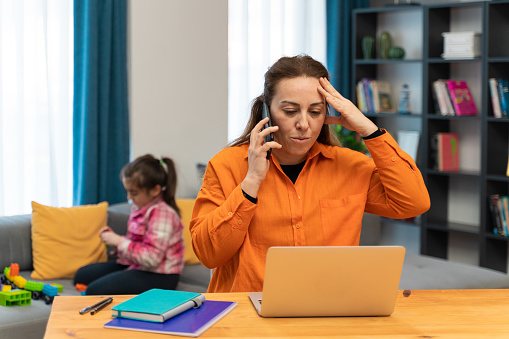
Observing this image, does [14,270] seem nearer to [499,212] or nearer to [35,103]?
[35,103]

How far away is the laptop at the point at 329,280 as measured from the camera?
1.38 m

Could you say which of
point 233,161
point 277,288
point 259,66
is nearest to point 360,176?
point 233,161

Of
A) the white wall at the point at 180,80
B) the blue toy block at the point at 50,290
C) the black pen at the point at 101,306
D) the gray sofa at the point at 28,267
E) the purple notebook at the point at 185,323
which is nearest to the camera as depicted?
the purple notebook at the point at 185,323

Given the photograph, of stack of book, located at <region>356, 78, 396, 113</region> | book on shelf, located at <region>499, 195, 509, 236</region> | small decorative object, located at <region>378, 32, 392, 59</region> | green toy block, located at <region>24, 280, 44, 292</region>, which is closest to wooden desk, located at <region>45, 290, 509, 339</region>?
green toy block, located at <region>24, 280, 44, 292</region>

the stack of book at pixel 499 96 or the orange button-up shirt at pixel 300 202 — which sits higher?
the stack of book at pixel 499 96

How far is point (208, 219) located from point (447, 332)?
Result: 681 mm

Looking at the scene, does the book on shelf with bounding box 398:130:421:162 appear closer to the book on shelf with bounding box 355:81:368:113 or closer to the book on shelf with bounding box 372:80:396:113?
the book on shelf with bounding box 372:80:396:113

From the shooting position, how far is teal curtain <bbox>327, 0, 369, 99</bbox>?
199 inches

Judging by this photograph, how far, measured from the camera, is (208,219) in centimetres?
171

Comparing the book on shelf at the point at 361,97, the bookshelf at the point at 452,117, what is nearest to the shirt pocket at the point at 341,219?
the bookshelf at the point at 452,117

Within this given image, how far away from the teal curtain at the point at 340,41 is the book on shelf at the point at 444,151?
3.00 ft

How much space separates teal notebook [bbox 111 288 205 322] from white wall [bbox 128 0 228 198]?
2.67 meters

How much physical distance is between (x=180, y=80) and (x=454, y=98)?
192cm

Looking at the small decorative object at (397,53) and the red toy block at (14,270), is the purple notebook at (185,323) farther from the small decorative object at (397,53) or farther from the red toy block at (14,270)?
the small decorative object at (397,53)
